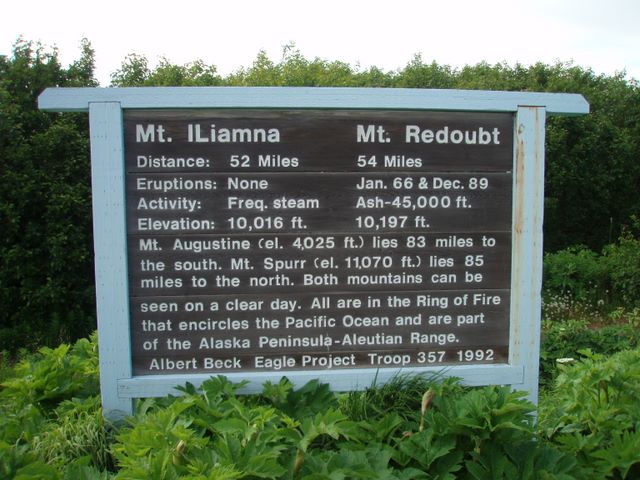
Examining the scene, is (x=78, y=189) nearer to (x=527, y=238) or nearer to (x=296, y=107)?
(x=296, y=107)

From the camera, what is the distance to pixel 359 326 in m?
A: 3.24

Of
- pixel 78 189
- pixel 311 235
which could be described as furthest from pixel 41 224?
pixel 311 235

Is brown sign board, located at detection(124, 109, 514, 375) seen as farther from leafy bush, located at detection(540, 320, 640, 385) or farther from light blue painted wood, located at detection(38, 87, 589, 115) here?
leafy bush, located at detection(540, 320, 640, 385)

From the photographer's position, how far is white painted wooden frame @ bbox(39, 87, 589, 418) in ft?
9.99

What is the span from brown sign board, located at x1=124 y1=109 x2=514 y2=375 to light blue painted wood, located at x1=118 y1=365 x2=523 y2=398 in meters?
0.05

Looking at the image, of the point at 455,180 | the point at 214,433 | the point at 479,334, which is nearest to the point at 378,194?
the point at 455,180

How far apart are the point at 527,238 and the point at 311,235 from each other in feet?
3.90

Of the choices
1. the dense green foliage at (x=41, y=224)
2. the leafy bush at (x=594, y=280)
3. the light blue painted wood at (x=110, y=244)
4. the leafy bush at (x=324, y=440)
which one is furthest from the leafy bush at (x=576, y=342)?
the dense green foliage at (x=41, y=224)

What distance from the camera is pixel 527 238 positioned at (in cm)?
327

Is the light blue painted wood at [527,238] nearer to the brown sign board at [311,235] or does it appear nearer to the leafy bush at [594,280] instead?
the brown sign board at [311,235]

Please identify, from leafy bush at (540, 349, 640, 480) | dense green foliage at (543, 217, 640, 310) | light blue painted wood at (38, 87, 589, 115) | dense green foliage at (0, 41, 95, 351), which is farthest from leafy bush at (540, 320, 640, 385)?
dense green foliage at (0, 41, 95, 351)

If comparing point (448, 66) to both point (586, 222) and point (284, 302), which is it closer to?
point (586, 222)

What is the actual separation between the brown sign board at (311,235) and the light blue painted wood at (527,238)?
0.18 ft

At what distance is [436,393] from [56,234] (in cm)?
716
